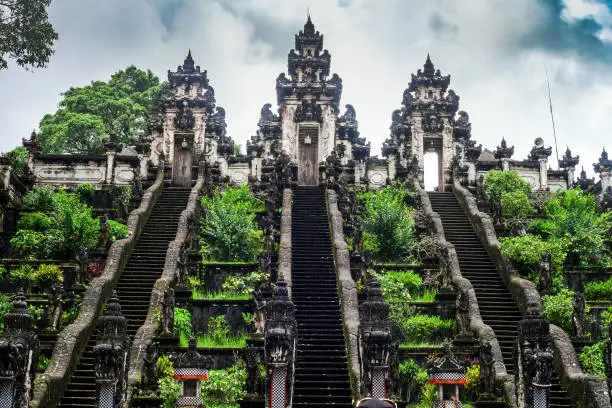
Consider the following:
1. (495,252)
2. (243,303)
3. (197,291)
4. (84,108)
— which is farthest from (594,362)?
(84,108)

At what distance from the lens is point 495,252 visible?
2364 cm

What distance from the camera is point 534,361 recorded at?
1459cm

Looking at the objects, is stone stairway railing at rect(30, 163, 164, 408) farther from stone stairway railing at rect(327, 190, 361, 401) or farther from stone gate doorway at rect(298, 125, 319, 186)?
stone gate doorway at rect(298, 125, 319, 186)

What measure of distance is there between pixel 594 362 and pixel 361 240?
748 centimetres

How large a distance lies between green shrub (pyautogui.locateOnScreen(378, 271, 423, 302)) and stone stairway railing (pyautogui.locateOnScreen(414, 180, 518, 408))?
1013 mm

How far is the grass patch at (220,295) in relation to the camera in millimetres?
20422

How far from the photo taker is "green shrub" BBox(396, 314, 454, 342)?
1962cm

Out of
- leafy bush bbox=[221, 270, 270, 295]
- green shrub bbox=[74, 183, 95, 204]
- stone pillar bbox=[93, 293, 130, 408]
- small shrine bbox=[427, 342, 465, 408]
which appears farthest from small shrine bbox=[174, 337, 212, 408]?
green shrub bbox=[74, 183, 95, 204]

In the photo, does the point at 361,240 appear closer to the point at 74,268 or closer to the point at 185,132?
the point at 74,268

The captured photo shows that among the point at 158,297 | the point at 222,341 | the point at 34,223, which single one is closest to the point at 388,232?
the point at 222,341

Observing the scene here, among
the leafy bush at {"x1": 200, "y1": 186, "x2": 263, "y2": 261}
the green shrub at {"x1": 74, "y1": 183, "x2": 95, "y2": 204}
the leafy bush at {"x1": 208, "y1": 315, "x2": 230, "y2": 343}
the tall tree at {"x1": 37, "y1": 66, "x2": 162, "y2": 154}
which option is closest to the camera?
the leafy bush at {"x1": 208, "y1": 315, "x2": 230, "y2": 343}

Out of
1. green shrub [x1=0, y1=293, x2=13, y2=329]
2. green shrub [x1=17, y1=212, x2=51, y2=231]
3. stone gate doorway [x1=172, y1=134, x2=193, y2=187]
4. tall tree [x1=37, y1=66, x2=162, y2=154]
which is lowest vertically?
green shrub [x1=0, y1=293, x2=13, y2=329]

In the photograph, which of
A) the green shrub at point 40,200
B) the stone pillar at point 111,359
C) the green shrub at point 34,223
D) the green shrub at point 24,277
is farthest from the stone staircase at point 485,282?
the green shrub at point 40,200

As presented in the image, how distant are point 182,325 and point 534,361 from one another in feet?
29.1
